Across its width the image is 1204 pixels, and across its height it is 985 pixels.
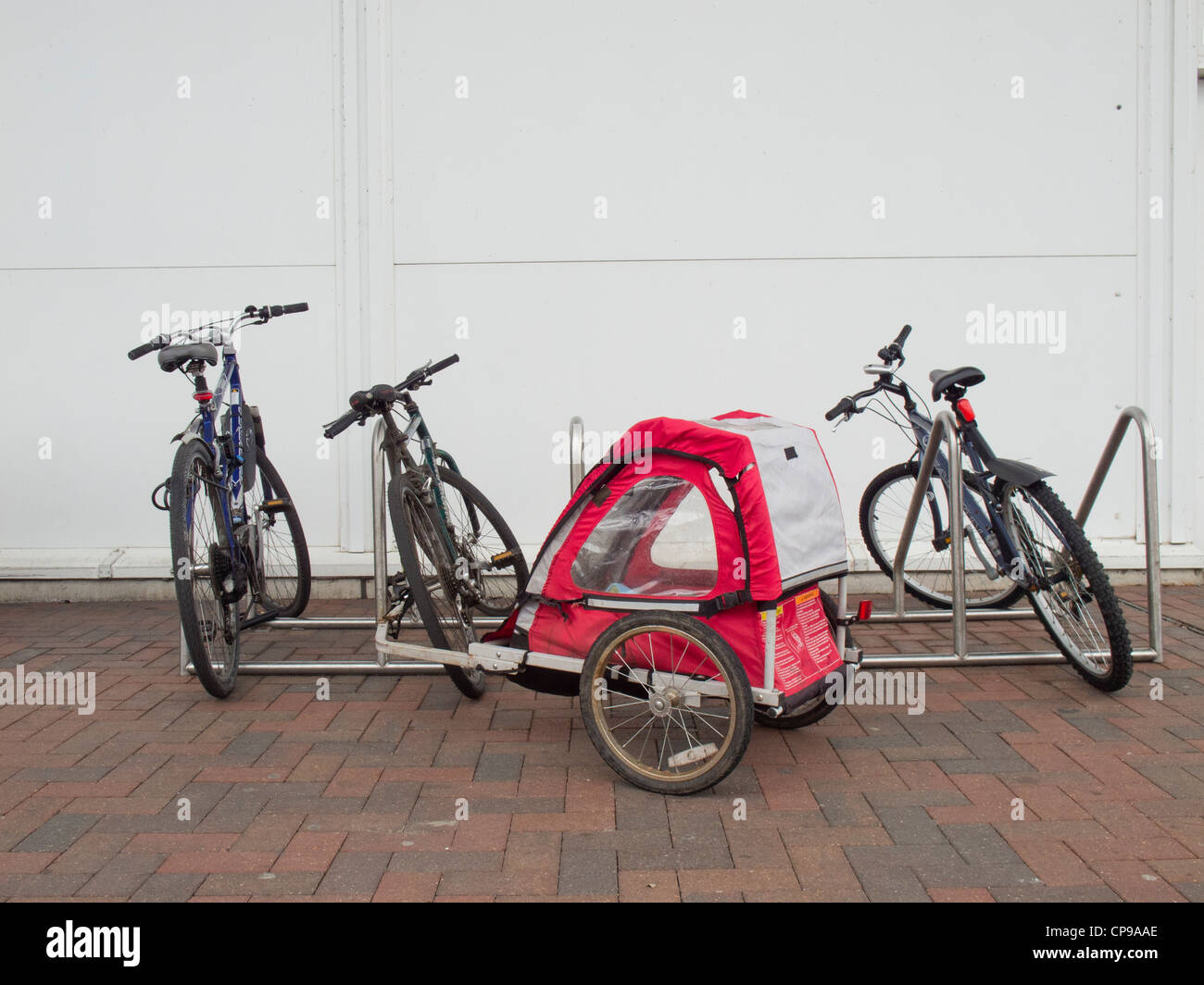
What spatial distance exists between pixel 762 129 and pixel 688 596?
377 centimetres

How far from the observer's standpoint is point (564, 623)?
3.89 meters

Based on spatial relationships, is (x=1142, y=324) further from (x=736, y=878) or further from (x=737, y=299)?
(x=736, y=878)

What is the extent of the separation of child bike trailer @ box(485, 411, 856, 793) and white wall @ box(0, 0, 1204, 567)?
2.65 metres

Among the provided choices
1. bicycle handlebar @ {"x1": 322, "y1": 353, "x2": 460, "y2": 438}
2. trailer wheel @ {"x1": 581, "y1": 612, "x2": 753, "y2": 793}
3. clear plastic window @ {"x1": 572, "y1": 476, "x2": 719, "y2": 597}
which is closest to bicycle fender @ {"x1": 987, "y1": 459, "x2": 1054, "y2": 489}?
clear plastic window @ {"x1": 572, "y1": 476, "x2": 719, "y2": 597}

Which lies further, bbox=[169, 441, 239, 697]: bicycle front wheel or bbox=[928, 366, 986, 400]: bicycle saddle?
bbox=[928, 366, 986, 400]: bicycle saddle

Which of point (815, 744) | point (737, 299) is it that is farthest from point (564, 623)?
point (737, 299)

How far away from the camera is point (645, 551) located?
3.97 metres

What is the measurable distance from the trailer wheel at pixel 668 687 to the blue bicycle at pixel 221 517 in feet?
5.30

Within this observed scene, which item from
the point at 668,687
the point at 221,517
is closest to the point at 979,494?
the point at 668,687

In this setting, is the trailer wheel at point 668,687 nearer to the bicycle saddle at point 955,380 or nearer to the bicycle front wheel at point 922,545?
the bicycle saddle at point 955,380

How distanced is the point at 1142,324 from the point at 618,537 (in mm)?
4208

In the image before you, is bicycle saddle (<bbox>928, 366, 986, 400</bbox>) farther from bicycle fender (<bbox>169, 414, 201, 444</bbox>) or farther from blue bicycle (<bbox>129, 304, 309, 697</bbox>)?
bicycle fender (<bbox>169, 414, 201, 444</bbox>)

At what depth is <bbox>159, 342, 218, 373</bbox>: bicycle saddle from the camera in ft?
14.9

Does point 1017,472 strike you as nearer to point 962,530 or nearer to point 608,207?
point 962,530
